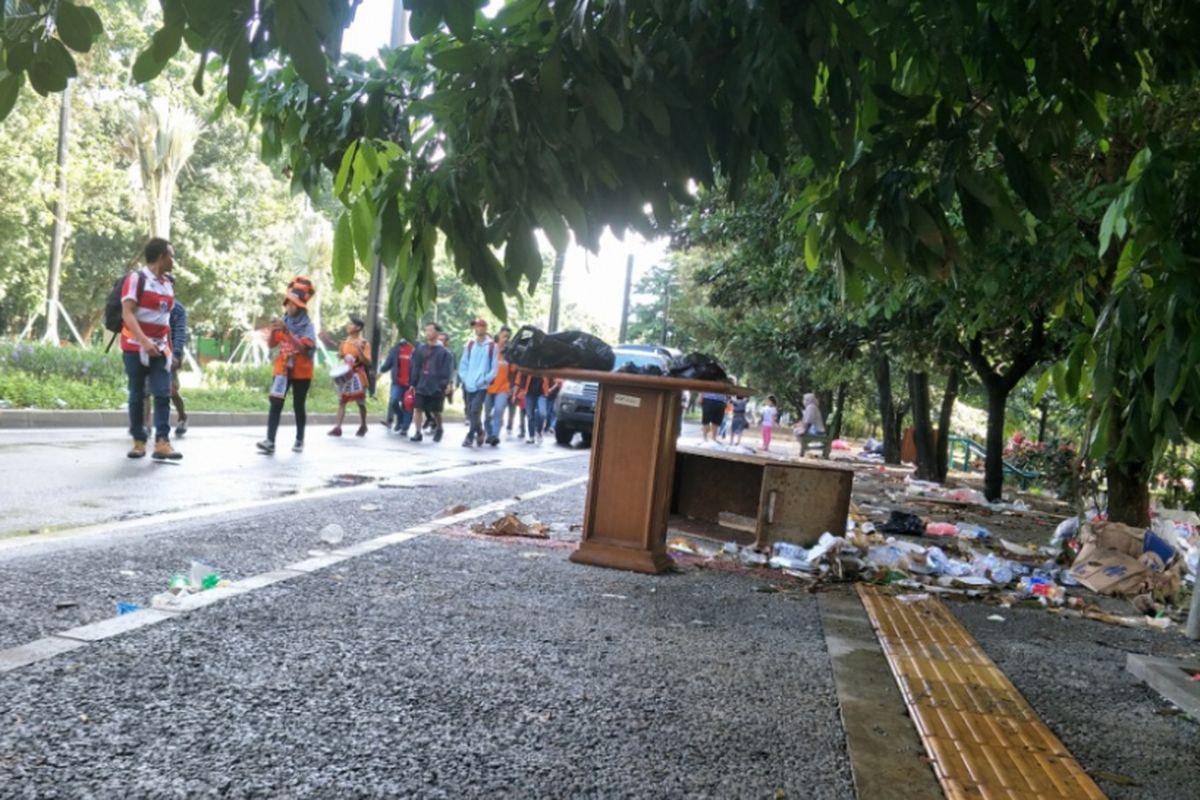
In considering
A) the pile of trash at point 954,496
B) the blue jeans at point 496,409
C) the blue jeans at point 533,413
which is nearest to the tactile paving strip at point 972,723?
the pile of trash at point 954,496

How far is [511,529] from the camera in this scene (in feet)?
20.2

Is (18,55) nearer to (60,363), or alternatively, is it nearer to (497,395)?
(497,395)

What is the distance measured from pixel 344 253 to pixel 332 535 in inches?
142

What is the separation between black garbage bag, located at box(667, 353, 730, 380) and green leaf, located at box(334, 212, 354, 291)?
132 inches

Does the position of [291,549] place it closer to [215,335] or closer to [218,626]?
[218,626]

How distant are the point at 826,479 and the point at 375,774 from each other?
4.82m

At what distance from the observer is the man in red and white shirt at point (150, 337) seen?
25.3ft

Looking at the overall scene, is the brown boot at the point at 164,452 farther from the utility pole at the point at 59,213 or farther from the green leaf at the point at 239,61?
the utility pole at the point at 59,213

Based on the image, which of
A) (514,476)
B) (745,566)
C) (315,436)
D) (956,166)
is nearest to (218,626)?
(956,166)

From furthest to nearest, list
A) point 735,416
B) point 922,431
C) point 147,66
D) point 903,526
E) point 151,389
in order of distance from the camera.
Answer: point 735,416
point 922,431
point 903,526
point 151,389
point 147,66

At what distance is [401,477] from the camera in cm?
892

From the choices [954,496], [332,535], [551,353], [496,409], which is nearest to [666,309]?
[496,409]

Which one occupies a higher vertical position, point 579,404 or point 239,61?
point 239,61

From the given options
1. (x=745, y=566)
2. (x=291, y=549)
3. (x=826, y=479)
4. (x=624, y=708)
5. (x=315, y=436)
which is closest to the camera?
(x=624, y=708)
